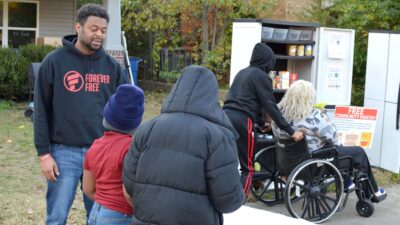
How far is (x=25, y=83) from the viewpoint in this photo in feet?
46.4

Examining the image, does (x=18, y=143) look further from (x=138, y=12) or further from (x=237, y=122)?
(x=138, y=12)

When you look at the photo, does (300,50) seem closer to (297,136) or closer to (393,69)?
(393,69)

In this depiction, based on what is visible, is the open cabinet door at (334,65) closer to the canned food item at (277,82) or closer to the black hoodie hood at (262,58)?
the canned food item at (277,82)

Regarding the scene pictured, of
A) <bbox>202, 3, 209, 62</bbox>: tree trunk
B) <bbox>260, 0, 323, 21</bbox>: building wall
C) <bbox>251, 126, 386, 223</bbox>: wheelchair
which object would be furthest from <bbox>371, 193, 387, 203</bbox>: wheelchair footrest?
<bbox>260, 0, 323, 21</bbox>: building wall

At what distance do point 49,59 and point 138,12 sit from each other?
1434 cm

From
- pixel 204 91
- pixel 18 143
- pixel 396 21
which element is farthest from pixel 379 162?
pixel 204 91

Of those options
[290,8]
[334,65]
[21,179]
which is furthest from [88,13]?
[290,8]

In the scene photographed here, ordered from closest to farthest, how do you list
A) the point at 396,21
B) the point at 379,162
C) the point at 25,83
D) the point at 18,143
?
the point at 379,162
the point at 18,143
the point at 396,21
the point at 25,83

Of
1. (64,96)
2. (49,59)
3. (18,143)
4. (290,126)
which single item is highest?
(49,59)

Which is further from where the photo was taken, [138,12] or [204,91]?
[138,12]

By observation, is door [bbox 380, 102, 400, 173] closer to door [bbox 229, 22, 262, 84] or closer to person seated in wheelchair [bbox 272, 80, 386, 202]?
person seated in wheelchair [bbox 272, 80, 386, 202]

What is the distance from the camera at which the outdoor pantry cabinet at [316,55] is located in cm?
778

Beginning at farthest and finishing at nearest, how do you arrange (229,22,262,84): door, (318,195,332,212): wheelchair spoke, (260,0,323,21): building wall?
1. (260,0,323,21): building wall
2. (229,22,262,84): door
3. (318,195,332,212): wheelchair spoke

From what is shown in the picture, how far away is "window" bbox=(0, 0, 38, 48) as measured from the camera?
1720 centimetres
